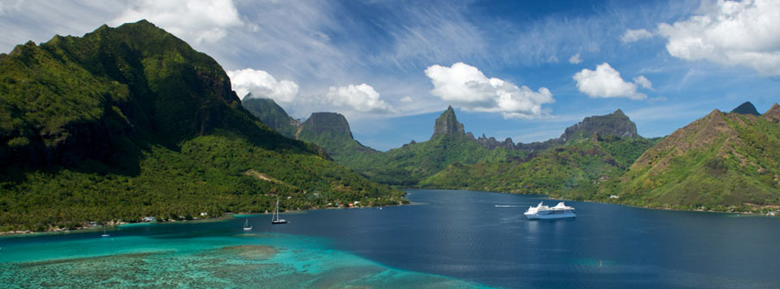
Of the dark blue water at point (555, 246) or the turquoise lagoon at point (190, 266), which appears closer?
the turquoise lagoon at point (190, 266)

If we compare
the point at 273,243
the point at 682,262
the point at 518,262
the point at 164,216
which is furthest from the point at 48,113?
the point at 682,262

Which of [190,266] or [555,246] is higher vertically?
[555,246]

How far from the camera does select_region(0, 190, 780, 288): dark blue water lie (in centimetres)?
9238

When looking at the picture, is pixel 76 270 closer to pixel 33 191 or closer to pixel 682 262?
pixel 33 191

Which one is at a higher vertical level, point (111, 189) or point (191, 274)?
point (111, 189)

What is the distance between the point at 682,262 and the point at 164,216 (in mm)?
155163

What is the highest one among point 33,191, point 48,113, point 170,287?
point 48,113

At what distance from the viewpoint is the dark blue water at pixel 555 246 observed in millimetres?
92375

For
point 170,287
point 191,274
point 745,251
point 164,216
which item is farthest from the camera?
point 164,216

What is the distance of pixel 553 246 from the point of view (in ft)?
426

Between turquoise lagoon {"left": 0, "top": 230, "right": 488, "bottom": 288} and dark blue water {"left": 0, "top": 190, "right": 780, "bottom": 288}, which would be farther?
dark blue water {"left": 0, "top": 190, "right": 780, "bottom": 288}

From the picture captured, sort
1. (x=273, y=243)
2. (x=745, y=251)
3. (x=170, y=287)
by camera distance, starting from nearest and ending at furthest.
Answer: (x=170, y=287) → (x=745, y=251) → (x=273, y=243)

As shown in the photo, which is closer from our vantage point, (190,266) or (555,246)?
(190,266)

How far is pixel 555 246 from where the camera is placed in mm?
129750
